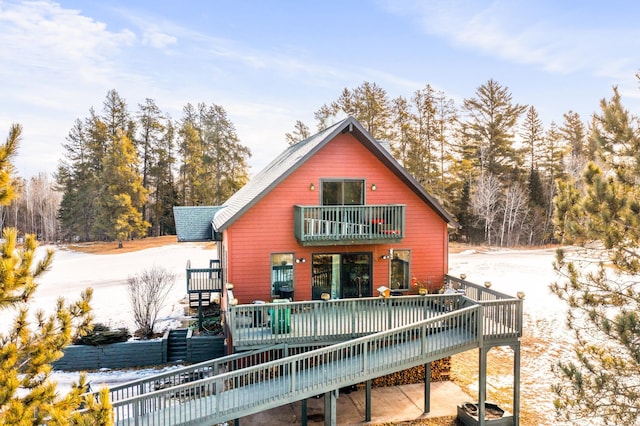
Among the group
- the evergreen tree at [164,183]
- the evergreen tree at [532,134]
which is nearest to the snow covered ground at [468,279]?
the evergreen tree at [164,183]

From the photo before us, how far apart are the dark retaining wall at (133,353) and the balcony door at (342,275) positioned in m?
4.22

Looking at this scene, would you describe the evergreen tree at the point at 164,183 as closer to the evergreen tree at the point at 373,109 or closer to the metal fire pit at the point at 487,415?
the evergreen tree at the point at 373,109

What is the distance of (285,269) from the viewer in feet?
44.5

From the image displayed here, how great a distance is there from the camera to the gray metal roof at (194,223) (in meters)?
15.9

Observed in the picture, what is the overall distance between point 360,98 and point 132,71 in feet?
79.5

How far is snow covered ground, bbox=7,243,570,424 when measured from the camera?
13.9 metres

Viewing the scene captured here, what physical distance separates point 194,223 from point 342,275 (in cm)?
666

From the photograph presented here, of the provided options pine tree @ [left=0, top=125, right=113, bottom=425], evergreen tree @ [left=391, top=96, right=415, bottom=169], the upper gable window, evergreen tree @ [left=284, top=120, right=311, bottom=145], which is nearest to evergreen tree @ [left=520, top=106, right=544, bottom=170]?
evergreen tree @ [left=391, top=96, right=415, bottom=169]

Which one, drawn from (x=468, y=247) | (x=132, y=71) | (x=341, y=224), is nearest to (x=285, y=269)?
(x=341, y=224)

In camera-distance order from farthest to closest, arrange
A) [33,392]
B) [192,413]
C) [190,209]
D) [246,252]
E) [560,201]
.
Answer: [190,209], [246,252], [192,413], [560,201], [33,392]

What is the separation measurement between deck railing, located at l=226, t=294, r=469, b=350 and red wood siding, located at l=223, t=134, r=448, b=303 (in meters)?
1.90

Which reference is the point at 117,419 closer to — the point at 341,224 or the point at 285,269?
the point at 285,269

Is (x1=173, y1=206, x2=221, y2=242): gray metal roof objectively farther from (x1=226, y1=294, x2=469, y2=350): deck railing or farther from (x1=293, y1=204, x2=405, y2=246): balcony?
(x1=226, y1=294, x2=469, y2=350): deck railing

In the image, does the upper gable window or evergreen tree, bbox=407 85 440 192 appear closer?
the upper gable window
